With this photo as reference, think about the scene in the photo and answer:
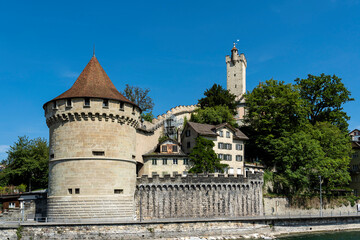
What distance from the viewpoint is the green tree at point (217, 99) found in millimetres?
69125

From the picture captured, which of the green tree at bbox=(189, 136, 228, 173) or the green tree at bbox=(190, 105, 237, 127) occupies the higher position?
the green tree at bbox=(190, 105, 237, 127)

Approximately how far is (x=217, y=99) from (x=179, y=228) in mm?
34771

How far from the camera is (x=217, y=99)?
227 feet

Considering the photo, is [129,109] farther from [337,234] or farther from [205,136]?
[337,234]

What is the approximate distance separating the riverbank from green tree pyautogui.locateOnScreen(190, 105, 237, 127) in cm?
2164

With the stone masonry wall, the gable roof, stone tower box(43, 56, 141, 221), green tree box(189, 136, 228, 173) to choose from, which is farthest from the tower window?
the gable roof

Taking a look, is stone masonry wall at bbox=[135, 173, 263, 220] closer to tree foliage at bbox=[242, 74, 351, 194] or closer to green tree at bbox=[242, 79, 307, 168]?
tree foliage at bbox=[242, 74, 351, 194]

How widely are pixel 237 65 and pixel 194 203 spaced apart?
58.4 meters

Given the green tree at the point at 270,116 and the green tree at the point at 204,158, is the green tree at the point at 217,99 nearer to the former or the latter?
the green tree at the point at 270,116

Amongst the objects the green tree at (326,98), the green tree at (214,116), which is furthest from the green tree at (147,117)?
the green tree at (326,98)

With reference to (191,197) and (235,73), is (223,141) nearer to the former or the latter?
(191,197)

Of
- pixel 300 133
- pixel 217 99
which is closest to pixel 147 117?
pixel 217 99

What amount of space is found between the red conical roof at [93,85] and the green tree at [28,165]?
78.2 ft

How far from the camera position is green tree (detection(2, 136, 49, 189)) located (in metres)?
58.8
